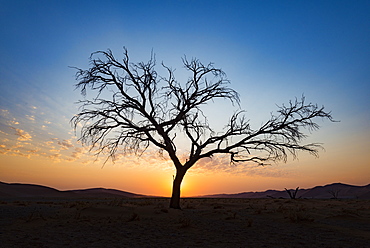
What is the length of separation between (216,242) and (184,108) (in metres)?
9.78

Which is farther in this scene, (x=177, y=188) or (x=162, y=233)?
(x=177, y=188)

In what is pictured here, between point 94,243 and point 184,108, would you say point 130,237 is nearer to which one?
point 94,243

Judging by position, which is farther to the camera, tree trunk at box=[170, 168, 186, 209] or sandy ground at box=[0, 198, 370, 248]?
tree trunk at box=[170, 168, 186, 209]

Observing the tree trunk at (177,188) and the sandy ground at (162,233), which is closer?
the sandy ground at (162,233)

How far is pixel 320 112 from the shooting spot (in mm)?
15734

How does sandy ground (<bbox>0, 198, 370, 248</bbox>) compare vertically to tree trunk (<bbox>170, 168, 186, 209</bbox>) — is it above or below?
below

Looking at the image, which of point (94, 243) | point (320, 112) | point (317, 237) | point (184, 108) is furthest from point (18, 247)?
point (320, 112)

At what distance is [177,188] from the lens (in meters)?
14.9

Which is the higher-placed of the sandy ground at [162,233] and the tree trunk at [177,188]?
the tree trunk at [177,188]

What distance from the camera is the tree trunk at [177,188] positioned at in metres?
14.9

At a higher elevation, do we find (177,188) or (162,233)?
(177,188)

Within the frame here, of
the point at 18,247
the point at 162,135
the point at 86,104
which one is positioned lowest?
the point at 18,247

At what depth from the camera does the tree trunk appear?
585 inches

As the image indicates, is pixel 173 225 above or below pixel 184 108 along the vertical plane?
below
